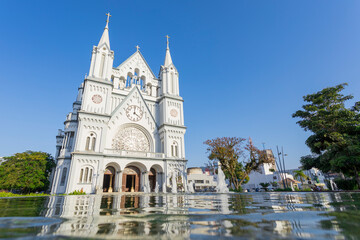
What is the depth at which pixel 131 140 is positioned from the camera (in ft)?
80.2

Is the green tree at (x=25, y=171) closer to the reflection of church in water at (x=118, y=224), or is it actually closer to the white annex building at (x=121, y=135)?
the white annex building at (x=121, y=135)

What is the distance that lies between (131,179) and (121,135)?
587 cm

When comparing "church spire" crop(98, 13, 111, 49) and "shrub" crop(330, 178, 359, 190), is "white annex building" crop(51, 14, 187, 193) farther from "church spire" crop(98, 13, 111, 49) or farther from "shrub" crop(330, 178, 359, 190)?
"shrub" crop(330, 178, 359, 190)

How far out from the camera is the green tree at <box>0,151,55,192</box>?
20.4m

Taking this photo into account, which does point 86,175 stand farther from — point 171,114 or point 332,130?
point 332,130

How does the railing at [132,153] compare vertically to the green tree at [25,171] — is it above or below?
above

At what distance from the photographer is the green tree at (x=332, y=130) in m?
14.7

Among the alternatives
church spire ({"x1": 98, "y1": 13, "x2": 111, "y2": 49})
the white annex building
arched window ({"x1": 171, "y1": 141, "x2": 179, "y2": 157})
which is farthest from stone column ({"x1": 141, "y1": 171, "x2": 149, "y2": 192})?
church spire ({"x1": 98, "y1": 13, "x2": 111, "y2": 49})

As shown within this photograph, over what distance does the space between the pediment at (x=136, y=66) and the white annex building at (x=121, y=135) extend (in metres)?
0.17

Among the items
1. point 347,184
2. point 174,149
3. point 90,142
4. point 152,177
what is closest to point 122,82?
point 90,142

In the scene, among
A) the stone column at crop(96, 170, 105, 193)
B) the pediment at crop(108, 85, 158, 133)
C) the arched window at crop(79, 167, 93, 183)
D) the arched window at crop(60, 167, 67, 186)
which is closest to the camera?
the stone column at crop(96, 170, 105, 193)

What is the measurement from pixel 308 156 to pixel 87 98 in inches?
1039

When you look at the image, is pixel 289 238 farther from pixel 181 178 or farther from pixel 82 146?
pixel 181 178

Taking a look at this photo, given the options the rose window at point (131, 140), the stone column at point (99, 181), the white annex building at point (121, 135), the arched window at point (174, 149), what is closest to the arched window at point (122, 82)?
the white annex building at point (121, 135)
